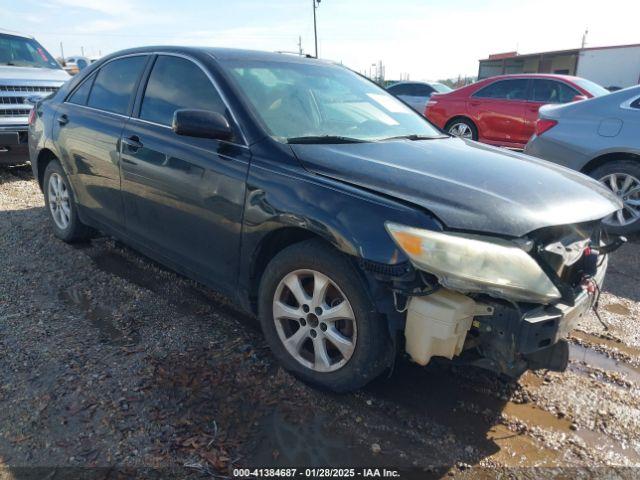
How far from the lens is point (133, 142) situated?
3393mm

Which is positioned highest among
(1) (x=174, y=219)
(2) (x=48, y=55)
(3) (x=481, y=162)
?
(2) (x=48, y=55)

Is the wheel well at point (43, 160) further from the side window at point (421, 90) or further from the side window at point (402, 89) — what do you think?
the side window at point (421, 90)

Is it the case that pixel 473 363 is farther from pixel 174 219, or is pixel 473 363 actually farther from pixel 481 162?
pixel 174 219

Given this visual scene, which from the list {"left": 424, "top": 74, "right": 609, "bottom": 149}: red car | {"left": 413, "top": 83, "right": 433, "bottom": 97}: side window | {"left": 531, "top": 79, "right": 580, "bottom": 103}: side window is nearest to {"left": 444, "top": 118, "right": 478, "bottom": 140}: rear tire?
{"left": 424, "top": 74, "right": 609, "bottom": 149}: red car

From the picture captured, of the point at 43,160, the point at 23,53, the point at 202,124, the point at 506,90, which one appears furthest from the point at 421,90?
the point at 202,124

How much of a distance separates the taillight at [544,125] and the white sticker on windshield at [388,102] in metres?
2.52

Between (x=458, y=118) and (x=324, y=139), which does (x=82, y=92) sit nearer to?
(x=324, y=139)

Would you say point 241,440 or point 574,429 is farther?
point 574,429

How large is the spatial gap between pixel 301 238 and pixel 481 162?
3.71 ft

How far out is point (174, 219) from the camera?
312 centimetres

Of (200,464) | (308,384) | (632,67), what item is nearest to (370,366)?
(308,384)

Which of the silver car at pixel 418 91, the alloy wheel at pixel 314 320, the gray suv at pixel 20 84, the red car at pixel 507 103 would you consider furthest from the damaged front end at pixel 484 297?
the silver car at pixel 418 91

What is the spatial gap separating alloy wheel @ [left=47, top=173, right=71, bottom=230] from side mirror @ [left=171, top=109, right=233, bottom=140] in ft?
7.39

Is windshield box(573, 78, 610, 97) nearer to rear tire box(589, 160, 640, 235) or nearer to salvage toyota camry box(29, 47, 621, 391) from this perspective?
rear tire box(589, 160, 640, 235)
